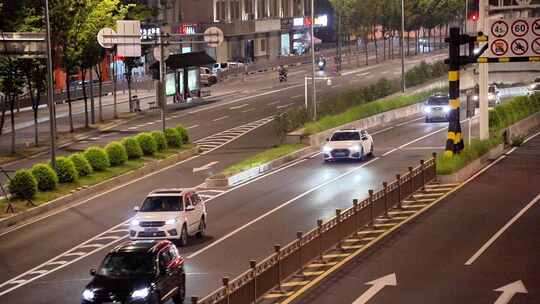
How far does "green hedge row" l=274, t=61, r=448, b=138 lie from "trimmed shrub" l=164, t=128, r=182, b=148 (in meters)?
6.32

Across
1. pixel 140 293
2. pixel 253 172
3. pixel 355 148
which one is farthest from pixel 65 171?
pixel 140 293

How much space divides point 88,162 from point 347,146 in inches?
484

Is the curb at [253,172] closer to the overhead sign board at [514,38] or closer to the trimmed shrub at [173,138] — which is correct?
the trimmed shrub at [173,138]

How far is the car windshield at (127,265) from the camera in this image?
23.4 meters

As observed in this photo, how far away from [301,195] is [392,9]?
3268 inches

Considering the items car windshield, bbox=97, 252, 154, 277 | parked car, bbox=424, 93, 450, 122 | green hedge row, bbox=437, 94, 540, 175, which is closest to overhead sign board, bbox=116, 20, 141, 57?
green hedge row, bbox=437, 94, 540, 175

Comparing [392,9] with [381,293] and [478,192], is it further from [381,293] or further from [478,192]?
[381,293]

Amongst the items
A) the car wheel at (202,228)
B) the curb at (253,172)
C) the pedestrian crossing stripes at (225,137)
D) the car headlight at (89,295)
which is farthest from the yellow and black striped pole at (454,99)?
the car headlight at (89,295)

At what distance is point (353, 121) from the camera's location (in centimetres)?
6294

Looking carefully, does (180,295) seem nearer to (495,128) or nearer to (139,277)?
(139,277)

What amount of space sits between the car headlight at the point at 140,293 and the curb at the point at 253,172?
22.0 m

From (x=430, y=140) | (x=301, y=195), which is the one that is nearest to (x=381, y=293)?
(x=301, y=195)

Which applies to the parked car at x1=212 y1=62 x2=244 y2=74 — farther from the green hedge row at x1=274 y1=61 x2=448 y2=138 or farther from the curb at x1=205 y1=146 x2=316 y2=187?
the curb at x1=205 y1=146 x2=316 y2=187

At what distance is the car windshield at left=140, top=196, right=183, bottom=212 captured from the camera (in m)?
32.7
